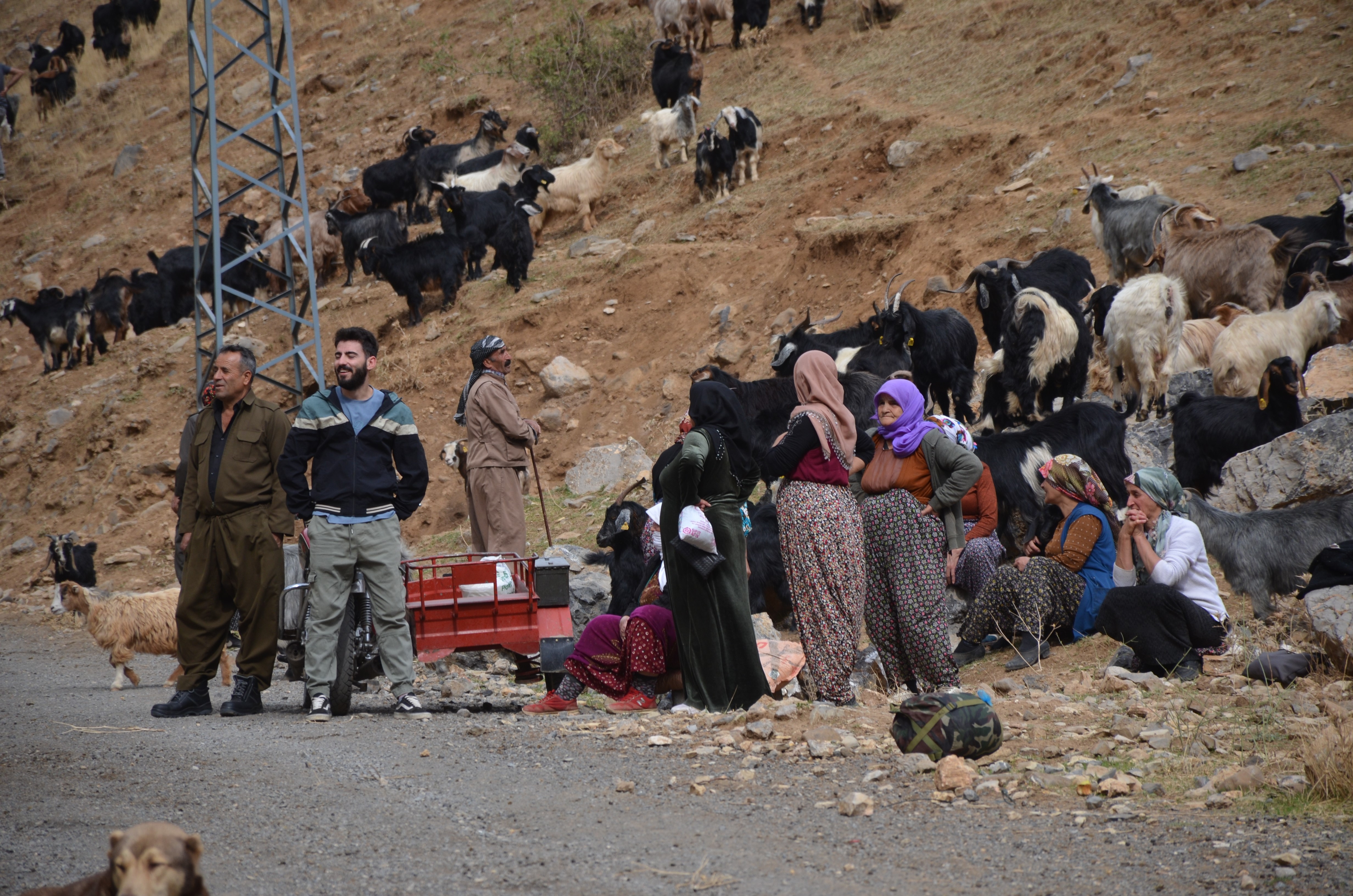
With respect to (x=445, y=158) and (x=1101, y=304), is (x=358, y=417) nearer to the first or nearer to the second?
(x=1101, y=304)

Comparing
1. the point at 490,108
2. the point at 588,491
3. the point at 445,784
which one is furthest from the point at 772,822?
the point at 490,108

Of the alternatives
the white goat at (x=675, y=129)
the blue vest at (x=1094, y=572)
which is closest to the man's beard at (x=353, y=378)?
the blue vest at (x=1094, y=572)

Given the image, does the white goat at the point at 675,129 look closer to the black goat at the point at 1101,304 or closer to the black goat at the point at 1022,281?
the black goat at the point at 1022,281

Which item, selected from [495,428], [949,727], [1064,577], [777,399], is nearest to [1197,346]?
[777,399]

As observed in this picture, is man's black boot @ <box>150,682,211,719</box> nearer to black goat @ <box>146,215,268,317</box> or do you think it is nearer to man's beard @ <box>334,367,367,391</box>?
man's beard @ <box>334,367,367,391</box>

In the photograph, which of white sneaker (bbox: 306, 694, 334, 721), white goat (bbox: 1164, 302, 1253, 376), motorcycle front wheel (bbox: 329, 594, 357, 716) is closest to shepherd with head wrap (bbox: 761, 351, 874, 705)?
motorcycle front wheel (bbox: 329, 594, 357, 716)

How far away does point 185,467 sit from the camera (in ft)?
21.6

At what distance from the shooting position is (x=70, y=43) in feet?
111

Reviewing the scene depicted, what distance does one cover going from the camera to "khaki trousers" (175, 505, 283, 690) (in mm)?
5453

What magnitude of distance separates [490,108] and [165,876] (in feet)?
78.5

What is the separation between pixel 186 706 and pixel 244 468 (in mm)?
1216

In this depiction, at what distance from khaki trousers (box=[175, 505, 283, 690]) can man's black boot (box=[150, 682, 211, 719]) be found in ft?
0.15

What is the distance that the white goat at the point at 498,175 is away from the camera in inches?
753

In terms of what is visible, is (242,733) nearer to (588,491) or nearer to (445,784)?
(445,784)
